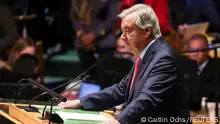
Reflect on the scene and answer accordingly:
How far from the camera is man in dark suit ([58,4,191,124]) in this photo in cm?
329

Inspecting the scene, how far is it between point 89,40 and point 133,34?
13.7 ft

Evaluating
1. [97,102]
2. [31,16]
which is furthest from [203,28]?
[97,102]

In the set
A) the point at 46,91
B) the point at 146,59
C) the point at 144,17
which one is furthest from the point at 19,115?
the point at 144,17

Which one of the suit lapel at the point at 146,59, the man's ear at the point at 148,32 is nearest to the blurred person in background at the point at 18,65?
the suit lapel at the point at 146,59

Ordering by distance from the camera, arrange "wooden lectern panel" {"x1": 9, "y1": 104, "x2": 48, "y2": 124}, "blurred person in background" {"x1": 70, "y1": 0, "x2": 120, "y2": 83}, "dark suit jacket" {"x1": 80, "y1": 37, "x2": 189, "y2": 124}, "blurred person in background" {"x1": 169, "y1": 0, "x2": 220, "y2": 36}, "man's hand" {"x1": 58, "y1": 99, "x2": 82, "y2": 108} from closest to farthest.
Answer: "dark suit jacket" {"x1": 80, "y1": 37, "x2": 189, "y2": 124}
"wooden lectern panel" {"x1": 9, "y1": 104, "x2": 48, "y2": 124}
"man's hand" {"x1": 58, "y1": 99, "x2": 82, "y2": 108}
"blurred person in background" {"x1": 169, "y1": 0, "x2": 220, "y2": 36}
"blurred person in background" {"x1": 70, "y1": 0, "x2": 120, "y2": 83}

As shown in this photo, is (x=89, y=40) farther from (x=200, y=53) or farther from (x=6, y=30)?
(x=200, y=53)

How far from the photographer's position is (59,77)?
28.3 feet

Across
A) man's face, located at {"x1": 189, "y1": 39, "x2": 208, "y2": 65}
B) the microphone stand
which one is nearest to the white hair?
the microphone stand

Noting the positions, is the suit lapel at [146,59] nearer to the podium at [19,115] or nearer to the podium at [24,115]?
the podium at [24,115]

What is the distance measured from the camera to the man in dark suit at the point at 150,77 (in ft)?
10.8

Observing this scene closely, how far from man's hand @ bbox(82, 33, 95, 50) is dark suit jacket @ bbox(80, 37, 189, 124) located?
13.2 ft

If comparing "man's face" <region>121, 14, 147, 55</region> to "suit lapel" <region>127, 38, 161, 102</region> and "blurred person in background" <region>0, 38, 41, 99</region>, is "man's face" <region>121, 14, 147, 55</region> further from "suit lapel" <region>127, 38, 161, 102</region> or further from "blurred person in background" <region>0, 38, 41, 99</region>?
"blurred person in background" <region>0, 38, 41, 99</region>

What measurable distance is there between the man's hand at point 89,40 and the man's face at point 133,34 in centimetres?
409

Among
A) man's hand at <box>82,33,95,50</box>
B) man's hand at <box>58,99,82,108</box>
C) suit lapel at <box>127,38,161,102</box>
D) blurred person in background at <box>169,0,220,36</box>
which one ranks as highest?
blurred person in background at <box>169,0,220,36</box>
